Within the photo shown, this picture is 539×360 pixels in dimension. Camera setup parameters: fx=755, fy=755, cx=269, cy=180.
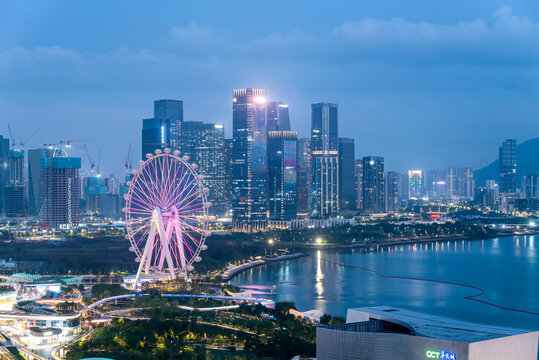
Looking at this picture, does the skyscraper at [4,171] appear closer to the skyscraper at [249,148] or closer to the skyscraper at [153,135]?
the skyscraper at [153,135]

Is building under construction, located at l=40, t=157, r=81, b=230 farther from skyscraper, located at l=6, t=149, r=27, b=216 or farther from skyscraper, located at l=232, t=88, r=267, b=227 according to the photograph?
skyscraper, located at l=6, t=149, r=27, b=216

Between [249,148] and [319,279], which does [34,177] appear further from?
[319,279]

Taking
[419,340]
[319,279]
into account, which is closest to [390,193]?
[319,279]

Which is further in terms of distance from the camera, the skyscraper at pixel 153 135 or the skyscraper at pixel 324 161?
the skyscraper at pixel 324 161

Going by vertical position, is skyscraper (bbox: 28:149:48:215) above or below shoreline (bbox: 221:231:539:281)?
above

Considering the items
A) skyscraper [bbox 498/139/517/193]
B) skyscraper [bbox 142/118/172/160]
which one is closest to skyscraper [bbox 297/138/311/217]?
skyscraper [bbox 142/118/172/160]

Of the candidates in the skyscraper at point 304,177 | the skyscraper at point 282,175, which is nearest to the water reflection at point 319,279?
the skyscraper at point 282,175

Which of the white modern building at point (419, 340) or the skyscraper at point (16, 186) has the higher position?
the skyscraper at point (16, 186)
